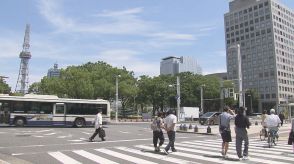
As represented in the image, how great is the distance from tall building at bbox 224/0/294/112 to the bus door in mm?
98500

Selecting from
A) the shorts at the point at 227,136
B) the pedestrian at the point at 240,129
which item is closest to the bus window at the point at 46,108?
the shorts at the point at 227,136

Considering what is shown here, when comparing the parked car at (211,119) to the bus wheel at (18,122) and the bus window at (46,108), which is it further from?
the bus wheel at (18,122)

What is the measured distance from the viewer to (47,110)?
3180 cm

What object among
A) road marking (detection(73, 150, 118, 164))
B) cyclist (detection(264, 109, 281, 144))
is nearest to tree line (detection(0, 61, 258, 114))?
cyclist (detection(264, 109, 281, 144))

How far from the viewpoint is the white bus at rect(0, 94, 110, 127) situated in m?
30.6

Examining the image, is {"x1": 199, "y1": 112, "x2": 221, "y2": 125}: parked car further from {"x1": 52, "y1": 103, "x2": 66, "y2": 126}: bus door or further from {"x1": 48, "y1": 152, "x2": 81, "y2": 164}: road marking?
{"x1": 48, "y1": 152, "x2": 81, "y2": 164}: road marking

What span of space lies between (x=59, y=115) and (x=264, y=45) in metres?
112

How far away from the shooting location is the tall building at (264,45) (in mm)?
128875

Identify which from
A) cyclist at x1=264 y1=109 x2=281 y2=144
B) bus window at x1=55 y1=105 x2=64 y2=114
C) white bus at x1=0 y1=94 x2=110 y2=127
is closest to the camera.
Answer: cyclist at x1=264 y1=109 x2=281 y2=144

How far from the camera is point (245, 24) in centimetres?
13612

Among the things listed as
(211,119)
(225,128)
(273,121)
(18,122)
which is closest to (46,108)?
(18,122)

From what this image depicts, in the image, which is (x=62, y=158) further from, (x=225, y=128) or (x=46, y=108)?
(x=46, y=108)

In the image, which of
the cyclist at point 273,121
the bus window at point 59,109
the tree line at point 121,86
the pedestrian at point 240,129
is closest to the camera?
the pedestrian at point 240,129

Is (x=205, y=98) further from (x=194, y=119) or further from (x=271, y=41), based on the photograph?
(x=271, y=41)
